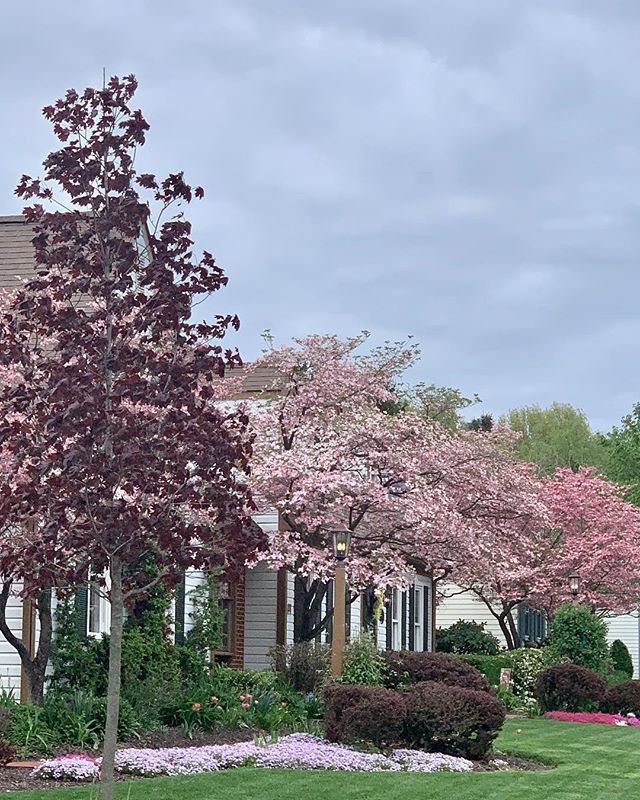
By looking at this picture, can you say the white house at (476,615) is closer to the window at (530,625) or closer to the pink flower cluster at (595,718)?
the window at (530,625)

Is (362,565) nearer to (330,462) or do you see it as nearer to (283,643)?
(330,462)

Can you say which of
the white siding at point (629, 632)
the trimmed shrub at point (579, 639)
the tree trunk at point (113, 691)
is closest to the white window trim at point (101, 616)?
the tree trunk at point (113, 691)

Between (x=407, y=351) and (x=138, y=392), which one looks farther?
(x=407, y=351)

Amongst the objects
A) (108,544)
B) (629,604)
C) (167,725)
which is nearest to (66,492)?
(108,544)

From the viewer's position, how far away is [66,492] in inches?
362

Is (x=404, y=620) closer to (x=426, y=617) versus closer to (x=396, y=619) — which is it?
(x=396, y=619)

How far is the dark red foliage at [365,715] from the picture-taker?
1576cm

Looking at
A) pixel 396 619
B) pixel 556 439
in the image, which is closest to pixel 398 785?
pixel 396 619

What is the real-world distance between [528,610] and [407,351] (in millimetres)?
21767

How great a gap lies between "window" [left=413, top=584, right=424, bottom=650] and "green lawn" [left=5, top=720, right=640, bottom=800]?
18497 millimetres

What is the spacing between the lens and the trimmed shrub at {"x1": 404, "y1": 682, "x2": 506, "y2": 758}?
1597 cm

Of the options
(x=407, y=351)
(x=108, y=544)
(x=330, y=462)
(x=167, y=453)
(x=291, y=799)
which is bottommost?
(x=291, y=799)

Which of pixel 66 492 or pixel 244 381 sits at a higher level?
pixel 244 381

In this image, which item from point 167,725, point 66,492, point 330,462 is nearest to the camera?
point 66,492
